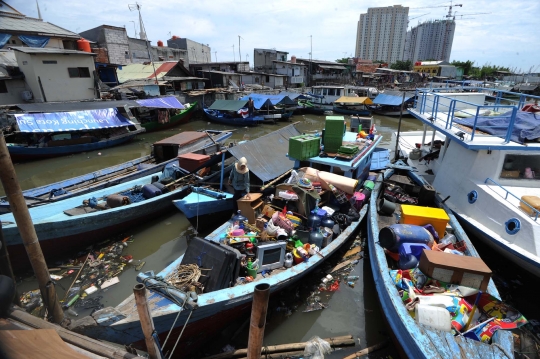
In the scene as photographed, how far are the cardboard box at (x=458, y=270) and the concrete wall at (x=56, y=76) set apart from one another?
25548 millimetres

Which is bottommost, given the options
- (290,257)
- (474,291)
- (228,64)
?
(290,257)

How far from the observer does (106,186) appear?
31.1 ft

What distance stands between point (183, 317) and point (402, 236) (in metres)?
4.37

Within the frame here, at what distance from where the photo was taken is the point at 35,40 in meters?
23.2

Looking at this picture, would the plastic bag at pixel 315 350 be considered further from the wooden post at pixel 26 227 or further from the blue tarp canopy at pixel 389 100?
the blue tarp canopy at pixel 389 100

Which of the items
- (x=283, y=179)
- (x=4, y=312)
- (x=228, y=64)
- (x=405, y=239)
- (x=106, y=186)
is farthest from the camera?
(x=228, y=64)

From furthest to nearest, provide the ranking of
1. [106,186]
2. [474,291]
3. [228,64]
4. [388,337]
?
[228,64], [106,186], [388,337], [474,291]

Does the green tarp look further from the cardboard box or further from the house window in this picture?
the cardboard box

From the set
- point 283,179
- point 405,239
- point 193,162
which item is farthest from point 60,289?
point 405,239

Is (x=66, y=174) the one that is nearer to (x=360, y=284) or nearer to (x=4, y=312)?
(x=4, y=312)

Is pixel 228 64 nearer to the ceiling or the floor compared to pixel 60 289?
nearer to the ceiling

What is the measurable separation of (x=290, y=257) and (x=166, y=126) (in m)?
21.6

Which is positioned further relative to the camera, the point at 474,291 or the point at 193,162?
the point at 193,162

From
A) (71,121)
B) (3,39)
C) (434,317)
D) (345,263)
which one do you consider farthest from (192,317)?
(3,39)
